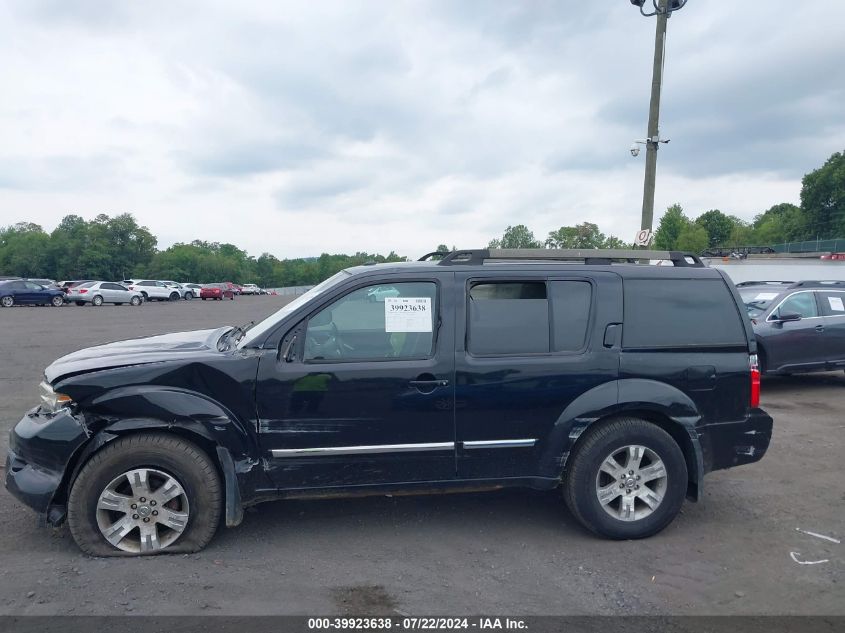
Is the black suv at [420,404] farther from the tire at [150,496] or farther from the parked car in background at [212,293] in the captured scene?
the parked car in background at [212,293]

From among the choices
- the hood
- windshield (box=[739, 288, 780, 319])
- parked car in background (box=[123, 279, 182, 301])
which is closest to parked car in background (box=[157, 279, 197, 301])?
parked car in background (box=[123, 279, 182, 301])

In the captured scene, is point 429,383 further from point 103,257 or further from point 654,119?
point 103,257

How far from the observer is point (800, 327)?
31.2ft

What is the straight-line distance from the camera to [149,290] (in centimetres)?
4803

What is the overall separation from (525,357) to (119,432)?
104 inches

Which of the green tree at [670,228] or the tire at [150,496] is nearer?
the tire at [150,496]

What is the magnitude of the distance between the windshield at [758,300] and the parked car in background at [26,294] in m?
37.3

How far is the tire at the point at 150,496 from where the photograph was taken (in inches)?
152

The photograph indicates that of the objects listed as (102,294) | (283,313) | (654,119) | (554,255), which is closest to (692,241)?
(102,294)

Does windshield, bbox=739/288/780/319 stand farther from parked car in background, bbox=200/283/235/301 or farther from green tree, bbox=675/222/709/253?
green tree, bbox=675/222/709/253

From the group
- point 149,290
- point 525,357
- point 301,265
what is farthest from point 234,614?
point 301,265

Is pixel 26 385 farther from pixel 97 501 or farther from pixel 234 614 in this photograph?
pixel 234 614

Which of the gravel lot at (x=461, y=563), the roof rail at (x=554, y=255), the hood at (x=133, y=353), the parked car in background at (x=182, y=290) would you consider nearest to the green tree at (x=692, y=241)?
the parked car in background at (x=182, y=290)

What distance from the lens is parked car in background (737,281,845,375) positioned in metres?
9.40
